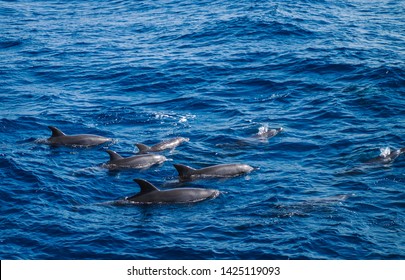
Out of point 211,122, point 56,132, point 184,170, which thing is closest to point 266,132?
point 211,122

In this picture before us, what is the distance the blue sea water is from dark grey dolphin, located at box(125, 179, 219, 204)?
34cm

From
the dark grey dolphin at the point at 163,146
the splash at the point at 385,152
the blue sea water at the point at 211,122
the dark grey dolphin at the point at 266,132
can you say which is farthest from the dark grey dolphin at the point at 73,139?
the splash at the point at 385,152

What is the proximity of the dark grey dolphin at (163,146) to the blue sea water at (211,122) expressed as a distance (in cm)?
59

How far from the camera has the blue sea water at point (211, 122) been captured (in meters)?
25.7

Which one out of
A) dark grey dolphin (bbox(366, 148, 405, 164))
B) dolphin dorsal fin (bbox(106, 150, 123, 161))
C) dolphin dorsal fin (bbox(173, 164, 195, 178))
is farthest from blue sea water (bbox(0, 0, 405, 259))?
dolphin dorsal fin (bbox(106, 150, 123, 161))

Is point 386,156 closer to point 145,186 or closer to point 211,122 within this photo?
point 211,122

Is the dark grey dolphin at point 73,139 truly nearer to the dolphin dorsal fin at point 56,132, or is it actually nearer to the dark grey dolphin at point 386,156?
the dolphin dorsal fin at point 56,132

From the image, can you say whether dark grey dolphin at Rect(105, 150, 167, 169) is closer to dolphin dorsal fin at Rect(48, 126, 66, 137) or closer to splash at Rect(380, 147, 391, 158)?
dolphin dorsal fin at Rect(48, 126, 66, 137)

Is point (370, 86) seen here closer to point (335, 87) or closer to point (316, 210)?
point (335, 87)

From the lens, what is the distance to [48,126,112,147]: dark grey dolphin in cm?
3436

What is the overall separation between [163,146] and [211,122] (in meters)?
4.29

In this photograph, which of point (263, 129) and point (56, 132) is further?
point (263, 129)

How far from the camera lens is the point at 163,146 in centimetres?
3381

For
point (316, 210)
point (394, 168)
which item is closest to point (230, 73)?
point (394, 168)
